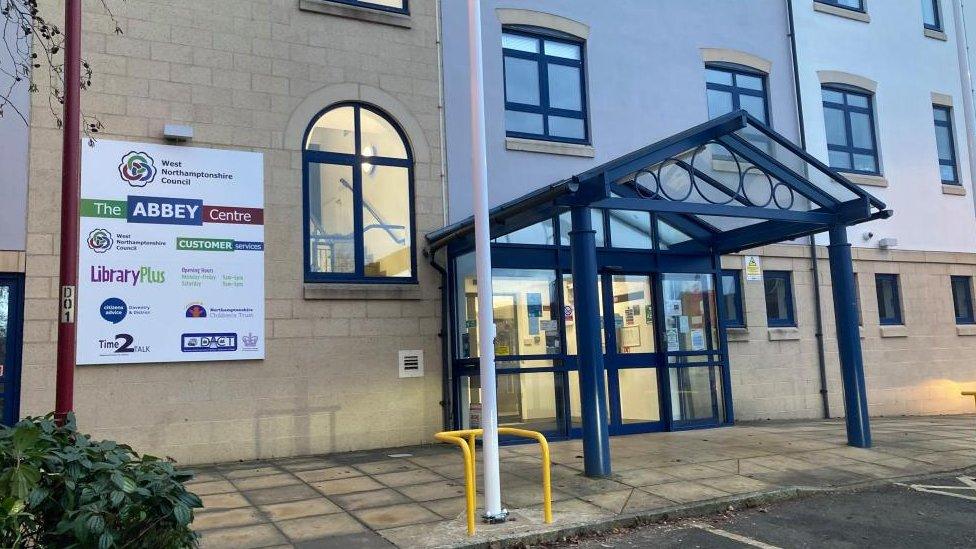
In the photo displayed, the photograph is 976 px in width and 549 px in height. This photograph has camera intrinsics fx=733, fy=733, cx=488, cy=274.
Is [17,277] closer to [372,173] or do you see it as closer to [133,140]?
[133,140]

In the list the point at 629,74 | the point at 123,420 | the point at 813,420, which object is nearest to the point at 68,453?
the point at 123,420

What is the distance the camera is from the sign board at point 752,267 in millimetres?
13312

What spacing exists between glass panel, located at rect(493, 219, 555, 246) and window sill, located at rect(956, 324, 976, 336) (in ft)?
32.8

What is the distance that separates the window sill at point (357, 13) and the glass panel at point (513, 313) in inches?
145

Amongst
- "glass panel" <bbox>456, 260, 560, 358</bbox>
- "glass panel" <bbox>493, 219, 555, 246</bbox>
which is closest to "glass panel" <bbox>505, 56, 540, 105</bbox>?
"glass panel" <bbox>493, 219, 555, 246</bbox>

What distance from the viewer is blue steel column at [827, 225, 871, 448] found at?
32.1 ft

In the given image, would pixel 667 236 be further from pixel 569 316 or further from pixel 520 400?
pixel 520 400

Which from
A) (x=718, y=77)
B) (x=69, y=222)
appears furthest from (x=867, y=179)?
(x=69, y=222)

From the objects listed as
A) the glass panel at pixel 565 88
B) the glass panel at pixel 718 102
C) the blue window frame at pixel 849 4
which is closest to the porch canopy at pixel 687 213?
the glass panel at pixel 718 102

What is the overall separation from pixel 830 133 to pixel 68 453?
1457 cm

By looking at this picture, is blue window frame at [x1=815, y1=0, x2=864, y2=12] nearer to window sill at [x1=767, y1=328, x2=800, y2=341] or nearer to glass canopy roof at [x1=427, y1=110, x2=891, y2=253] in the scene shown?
glass canopy roof at [x1=427, y1=110, x2=891, y2=253]

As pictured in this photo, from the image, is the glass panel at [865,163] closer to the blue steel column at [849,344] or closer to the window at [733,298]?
the window at [733,298]

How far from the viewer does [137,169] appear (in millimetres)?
9219

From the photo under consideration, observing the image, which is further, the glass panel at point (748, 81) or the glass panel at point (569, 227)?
the glass panel at point (748, 81)
